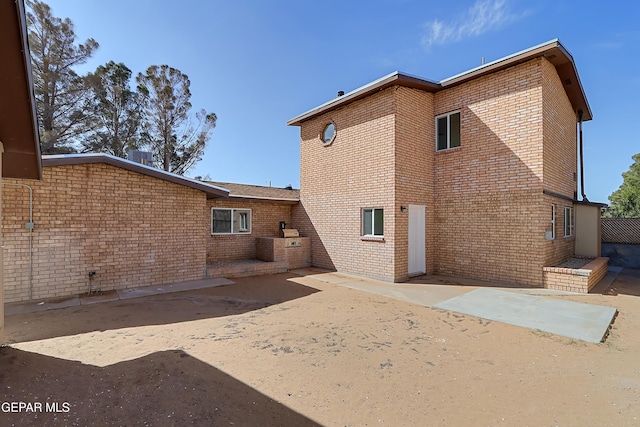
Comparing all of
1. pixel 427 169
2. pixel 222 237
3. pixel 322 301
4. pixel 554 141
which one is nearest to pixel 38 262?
pixel 222 237

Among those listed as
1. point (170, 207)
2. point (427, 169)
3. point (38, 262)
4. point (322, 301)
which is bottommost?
point (322, 301)

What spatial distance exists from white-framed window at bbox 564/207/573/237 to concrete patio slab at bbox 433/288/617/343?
5.32 m

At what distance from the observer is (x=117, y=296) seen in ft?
23.1

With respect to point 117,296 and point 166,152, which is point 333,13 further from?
point 166,152

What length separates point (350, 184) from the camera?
10508 mm

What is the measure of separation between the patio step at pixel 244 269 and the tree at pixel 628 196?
25660 mm

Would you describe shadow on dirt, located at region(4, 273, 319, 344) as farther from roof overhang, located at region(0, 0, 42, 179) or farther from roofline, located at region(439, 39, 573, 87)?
roofline, located at region(439, 39, 573, 87)

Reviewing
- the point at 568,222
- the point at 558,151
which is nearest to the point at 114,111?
the point at 558,151

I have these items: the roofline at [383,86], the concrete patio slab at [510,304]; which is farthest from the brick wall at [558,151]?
the roofline at [383,86]

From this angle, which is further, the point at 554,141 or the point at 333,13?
the point at 333,13

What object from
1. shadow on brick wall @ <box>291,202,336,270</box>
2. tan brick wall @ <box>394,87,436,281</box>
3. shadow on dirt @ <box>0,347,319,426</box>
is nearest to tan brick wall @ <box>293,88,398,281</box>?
shadow on brick wall @ <box>291,202,336,270</box>

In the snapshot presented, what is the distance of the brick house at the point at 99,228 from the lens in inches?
257

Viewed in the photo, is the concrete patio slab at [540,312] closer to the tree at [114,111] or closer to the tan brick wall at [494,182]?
the tan brick wall at [494,182]

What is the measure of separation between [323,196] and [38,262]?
27.8 ft
